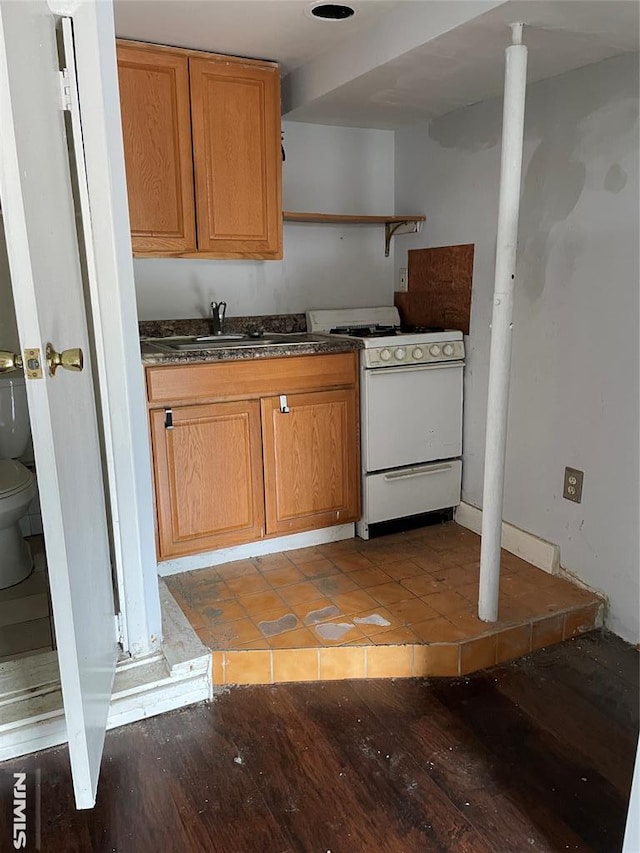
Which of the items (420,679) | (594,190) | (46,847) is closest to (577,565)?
(420,679)

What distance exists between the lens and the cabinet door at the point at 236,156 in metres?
2.46

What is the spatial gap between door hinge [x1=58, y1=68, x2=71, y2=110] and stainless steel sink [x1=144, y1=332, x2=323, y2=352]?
1049 mm

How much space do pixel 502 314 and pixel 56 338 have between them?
1249 millimetres

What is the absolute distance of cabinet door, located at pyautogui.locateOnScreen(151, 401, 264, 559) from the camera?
2352 millimetres

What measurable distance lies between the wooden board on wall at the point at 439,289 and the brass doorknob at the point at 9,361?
201 centimetres

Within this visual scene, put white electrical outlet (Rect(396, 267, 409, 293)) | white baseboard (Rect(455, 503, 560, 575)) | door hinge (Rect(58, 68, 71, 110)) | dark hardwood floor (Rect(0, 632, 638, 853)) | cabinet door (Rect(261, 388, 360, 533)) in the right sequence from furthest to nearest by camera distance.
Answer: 1. white electrical outlet (Rect(396, 267, 409, 293))
2. cabinet door (Rect(261, 388, 360, 533))
3. white baseboard (Rect(455, 503, 560, 575))
4. door hinge (Rect(58, 68, 71, 110))
5. dark hardwood floor (Rect(0, 632, 638, 853))

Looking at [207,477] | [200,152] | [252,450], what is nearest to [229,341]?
[252,450]

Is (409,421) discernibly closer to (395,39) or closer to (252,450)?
(252,450)

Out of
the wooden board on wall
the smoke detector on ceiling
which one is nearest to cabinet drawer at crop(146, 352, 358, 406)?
the wooden board on wall

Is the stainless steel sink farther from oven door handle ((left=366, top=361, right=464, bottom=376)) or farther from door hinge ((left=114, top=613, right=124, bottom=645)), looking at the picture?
door hinge ((left=114, top=613, right=124, bottom=645))

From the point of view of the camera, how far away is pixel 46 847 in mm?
1436

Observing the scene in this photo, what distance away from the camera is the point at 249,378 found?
8.05ft

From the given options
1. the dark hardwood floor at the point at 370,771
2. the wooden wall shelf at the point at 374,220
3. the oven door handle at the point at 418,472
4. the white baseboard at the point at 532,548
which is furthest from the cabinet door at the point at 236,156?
the dark hardwood floor at the point at 370,771

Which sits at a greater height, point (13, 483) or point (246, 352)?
point (246, 352)
